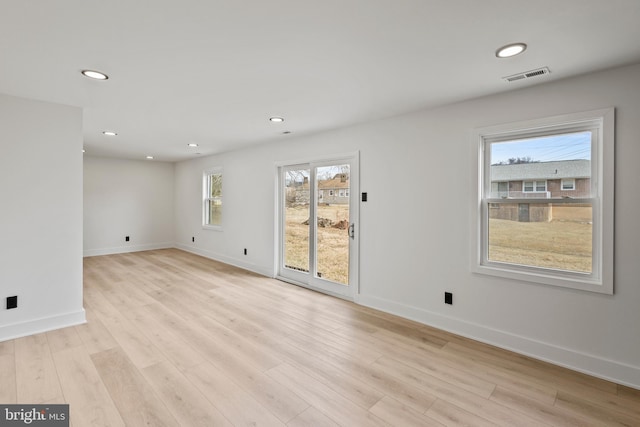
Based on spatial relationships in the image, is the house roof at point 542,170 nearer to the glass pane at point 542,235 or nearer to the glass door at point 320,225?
the glass pane at point 542,235

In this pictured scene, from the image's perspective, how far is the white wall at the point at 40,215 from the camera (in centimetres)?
292

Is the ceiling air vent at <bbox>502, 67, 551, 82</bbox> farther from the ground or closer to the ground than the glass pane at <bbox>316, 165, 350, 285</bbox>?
farther from the ground

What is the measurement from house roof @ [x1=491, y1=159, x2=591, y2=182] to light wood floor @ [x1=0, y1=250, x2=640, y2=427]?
163 centimetres

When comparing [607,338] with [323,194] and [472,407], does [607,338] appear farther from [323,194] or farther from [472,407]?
[323,194]

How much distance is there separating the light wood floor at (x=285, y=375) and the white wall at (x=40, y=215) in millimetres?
278

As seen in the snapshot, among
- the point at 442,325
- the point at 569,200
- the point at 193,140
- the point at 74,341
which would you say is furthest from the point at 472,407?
the point at 193,140

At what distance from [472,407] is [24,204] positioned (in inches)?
169

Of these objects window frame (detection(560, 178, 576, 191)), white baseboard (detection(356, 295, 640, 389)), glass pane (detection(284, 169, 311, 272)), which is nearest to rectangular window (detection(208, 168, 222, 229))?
glass pane (detection(284, 169, 311, 272))

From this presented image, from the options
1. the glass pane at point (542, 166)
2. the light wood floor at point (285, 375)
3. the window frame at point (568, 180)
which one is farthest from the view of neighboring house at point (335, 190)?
the window frame at point (568, 180)

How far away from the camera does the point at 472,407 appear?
1997 millimetres

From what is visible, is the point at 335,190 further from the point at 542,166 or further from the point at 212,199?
the point at 212,199
